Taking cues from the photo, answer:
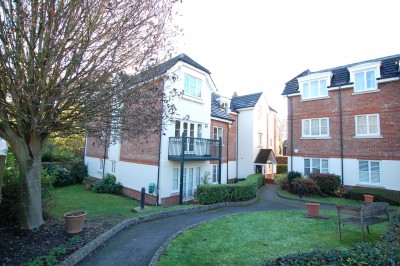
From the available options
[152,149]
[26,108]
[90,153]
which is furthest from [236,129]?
[26,108]

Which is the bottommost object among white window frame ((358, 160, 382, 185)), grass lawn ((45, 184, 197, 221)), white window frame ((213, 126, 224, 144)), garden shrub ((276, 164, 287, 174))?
grass lawn ((45, 184, 197, 221))

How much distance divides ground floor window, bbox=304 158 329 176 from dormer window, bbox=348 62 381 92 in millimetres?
5772

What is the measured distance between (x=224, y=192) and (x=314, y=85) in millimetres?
11988

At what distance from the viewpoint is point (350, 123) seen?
55.5ft

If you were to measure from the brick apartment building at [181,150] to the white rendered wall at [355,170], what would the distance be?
20.4 ft

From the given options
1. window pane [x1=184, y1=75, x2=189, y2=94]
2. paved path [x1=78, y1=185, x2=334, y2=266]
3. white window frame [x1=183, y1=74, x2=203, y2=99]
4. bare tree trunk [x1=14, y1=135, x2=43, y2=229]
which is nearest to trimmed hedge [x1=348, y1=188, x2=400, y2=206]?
paved path [x1=78, y1=185, x2=334, y2=266]

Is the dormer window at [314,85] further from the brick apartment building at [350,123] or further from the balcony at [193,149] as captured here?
the balcony at [193,149]

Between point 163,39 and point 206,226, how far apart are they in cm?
663

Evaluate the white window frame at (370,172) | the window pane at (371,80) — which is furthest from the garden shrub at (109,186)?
the window pane at (371,80)

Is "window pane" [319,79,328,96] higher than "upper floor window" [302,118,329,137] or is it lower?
higher

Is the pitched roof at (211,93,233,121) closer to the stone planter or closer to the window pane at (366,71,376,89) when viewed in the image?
the window pane at (366,71,376,89)

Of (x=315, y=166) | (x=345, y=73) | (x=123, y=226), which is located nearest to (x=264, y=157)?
(x=315, y=166)

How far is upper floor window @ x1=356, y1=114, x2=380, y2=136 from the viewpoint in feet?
52.1

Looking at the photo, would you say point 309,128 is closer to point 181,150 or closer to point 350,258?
point 181,150
